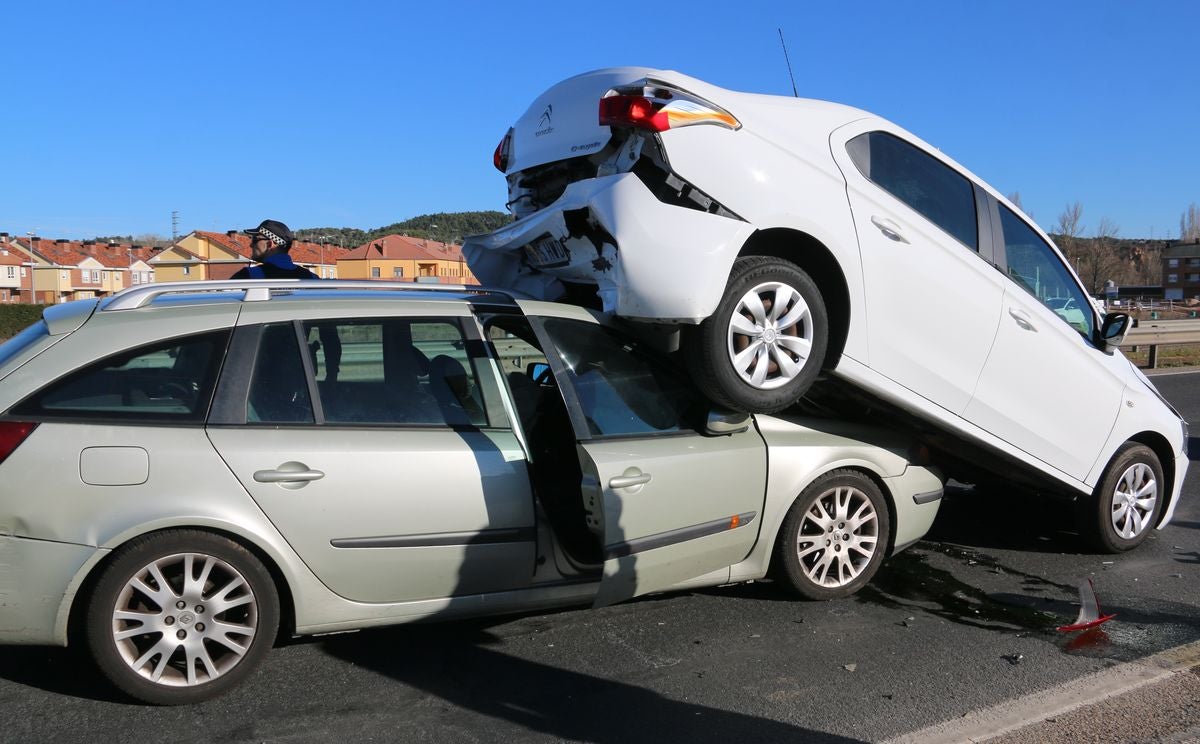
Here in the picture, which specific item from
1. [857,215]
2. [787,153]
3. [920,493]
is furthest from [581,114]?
[920,493]

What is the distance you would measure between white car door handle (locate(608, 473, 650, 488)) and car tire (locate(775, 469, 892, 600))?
0.96 m

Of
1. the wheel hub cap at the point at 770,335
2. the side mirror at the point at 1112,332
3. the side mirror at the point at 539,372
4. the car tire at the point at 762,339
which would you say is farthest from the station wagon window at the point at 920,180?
the side mirror at the point at 539,372

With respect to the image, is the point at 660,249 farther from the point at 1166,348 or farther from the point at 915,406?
the point at 1166,348

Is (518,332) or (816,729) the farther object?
(518,332)

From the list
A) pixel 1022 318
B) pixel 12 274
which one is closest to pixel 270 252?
pixel 1022 318

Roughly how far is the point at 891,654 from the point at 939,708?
1.75ft

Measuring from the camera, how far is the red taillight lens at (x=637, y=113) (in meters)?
4.20

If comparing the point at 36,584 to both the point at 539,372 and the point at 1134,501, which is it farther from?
the point at 1134,501

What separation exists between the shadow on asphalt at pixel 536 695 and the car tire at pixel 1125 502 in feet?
10.0

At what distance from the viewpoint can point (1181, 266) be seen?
117 m

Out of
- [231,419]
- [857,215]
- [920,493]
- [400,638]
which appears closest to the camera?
[231,419]

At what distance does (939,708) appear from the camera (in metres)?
3.57

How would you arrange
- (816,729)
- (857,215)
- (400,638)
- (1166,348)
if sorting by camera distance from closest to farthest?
1. (816,729)
2. (400,638)
3. (857,215)
4. (1166,348)

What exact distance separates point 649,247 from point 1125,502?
A: 11.7ft
